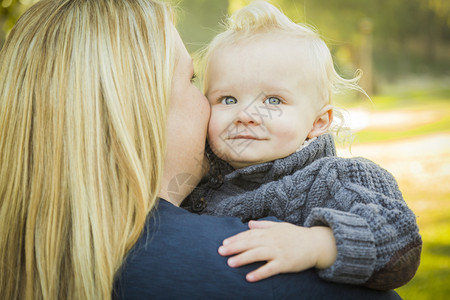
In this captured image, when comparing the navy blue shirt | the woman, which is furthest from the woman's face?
the navy blue shirt

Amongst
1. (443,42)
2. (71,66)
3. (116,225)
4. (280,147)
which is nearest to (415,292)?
(280,147)

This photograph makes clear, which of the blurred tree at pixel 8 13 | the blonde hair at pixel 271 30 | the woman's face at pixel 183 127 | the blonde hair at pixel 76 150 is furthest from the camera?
the blurred tree at pixel 8 13

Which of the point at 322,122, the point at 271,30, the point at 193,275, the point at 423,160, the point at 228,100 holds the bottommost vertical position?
the point at 423,160

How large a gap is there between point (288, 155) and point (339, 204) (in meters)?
0.41

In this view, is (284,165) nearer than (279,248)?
No

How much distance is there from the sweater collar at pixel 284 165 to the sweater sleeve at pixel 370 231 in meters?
0.30

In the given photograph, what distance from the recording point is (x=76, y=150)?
1.50 metres

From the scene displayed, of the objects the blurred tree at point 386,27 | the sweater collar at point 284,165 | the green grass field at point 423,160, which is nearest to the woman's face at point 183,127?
the sweater collar at point 284,165

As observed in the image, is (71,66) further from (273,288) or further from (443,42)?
(443,42)

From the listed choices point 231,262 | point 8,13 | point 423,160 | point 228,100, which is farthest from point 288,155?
point 423,160

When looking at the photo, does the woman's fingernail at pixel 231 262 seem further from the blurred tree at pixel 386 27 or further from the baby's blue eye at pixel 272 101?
the blurred tree at pixel 386 27

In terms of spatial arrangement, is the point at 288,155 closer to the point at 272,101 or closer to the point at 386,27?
the point at 272,101

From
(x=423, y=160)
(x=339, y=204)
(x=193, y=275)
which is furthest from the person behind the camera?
(x=423, y=160)

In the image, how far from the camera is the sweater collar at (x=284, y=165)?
196cm
